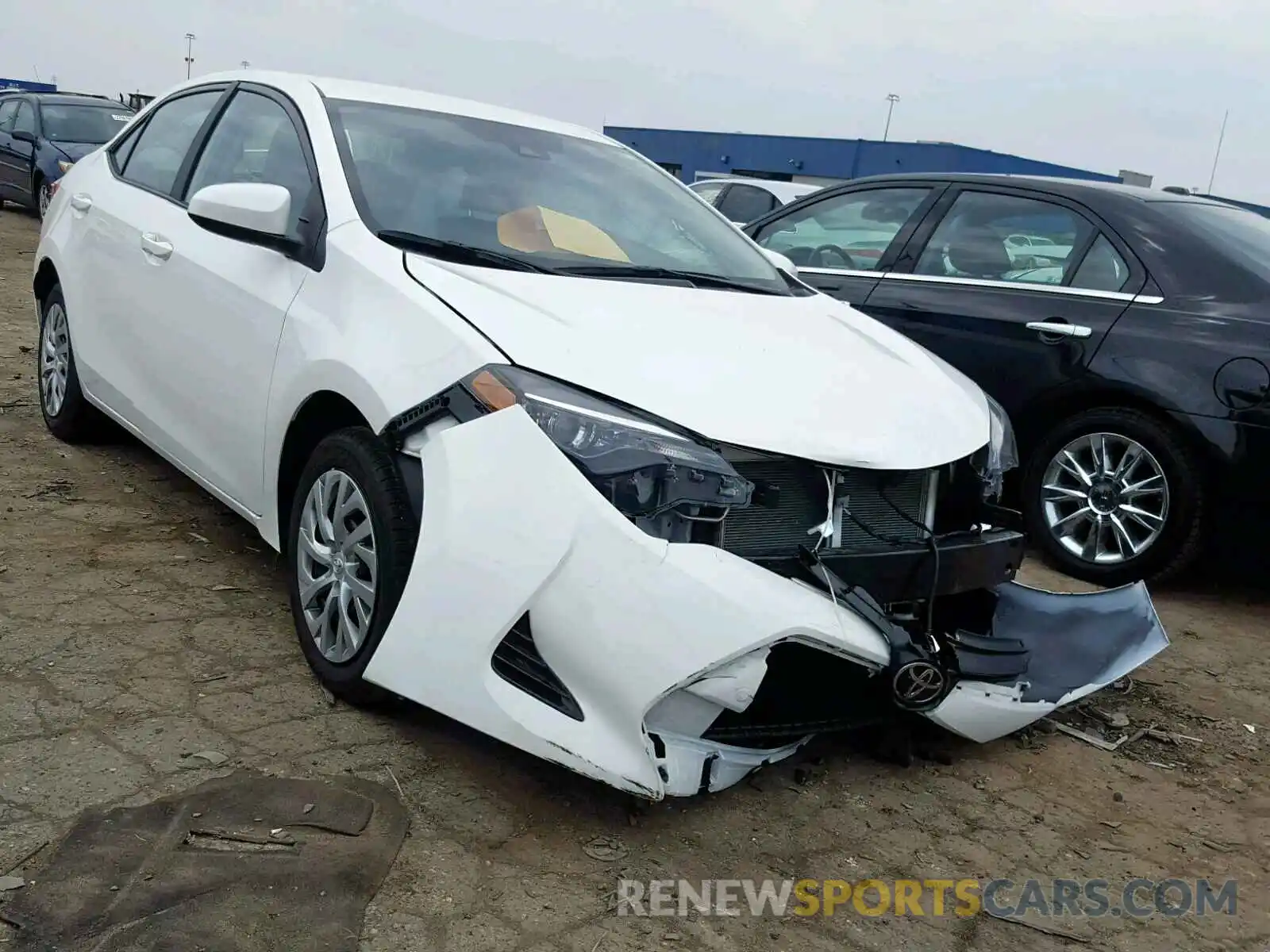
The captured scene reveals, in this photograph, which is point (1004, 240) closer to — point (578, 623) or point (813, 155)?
point (578, 623)

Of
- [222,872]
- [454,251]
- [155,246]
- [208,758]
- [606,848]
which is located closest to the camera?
[222,872]

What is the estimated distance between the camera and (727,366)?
2.77 metres

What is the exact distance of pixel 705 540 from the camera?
8.16ft

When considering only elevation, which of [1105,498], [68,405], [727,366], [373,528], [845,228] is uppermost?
[845,228]

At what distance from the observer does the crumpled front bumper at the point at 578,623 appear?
2.37 metres

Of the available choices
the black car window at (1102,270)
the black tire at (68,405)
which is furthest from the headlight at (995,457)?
the black tire at (68,405)

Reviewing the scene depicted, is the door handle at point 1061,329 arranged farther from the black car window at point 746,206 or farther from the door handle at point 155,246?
the door handle at point 155,246

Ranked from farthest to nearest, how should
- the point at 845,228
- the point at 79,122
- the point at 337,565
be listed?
the point at 79,122 < the point at 845,228 < the point at 337,565

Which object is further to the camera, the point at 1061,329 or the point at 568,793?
the point at 1061,329

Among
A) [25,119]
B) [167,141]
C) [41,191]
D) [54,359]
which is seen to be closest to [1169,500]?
[167,141]

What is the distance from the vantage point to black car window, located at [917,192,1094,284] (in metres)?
4.95

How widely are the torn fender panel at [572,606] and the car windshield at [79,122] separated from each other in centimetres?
1366

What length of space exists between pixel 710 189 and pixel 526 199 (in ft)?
25.1

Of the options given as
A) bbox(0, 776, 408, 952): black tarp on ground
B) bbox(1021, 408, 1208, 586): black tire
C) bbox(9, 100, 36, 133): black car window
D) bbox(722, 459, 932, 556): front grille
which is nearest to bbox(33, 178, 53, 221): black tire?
bbox(9, 100, 36, 133): black car window
